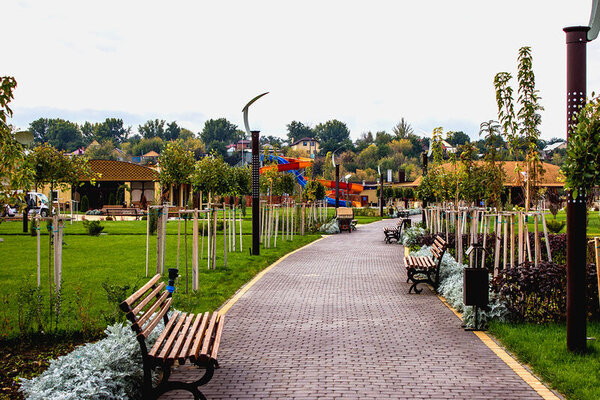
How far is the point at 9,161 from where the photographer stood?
586 centimetres

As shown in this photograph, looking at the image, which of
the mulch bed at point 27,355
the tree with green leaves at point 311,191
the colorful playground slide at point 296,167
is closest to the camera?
the mulch bed at point 27,355

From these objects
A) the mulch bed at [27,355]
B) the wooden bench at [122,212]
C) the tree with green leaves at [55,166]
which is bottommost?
the mulch bed at [27,355]

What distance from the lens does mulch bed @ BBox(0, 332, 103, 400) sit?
5.64 m

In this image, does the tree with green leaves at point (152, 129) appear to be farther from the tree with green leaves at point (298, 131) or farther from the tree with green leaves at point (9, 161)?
the tree with green leaves at point (9, 161)

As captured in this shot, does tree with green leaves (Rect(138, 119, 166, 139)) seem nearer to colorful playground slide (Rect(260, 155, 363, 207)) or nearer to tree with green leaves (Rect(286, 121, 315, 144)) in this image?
tree with green leaves (Rect(286, 121, 315, 144))

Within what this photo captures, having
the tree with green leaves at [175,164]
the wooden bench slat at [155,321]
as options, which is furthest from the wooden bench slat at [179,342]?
the tree with green leaves at [175,164]

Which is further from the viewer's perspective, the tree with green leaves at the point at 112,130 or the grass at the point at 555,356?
the tree with green leaves at the point at 112,130

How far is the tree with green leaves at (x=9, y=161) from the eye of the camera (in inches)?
225

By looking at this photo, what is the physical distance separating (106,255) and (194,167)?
888 centimetres

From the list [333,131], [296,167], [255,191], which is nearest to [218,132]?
[333,131]

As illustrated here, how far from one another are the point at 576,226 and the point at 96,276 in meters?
9.74

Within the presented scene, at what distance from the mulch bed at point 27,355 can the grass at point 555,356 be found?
4.93 meters

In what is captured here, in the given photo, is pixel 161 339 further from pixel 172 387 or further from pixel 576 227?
pixel 576 227

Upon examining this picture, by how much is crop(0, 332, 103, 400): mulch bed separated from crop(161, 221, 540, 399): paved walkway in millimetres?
1506
